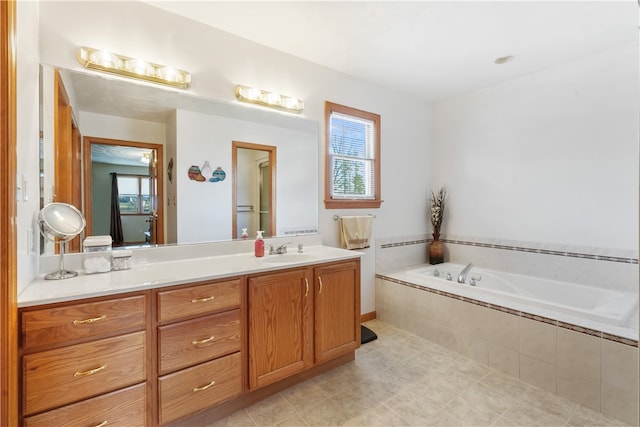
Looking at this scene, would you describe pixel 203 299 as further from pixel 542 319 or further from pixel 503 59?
pixel 503 59

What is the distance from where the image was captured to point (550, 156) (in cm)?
282

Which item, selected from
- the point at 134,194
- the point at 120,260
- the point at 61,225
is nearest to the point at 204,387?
the point at 120,260

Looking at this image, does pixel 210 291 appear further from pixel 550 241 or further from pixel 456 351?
pixel 550 241

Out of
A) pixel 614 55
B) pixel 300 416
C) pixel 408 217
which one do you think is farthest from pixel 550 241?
pixel 300 416

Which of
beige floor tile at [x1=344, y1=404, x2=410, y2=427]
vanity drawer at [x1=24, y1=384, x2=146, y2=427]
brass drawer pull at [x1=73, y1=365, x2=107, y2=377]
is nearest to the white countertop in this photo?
brass drawer pull at [x1=73, y1=365, x2=107, y2=377]

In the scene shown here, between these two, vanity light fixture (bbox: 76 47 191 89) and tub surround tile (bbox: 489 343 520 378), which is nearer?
vanity light fixture (bbox: 76 47 191 89)

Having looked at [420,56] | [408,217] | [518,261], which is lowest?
[518,261]

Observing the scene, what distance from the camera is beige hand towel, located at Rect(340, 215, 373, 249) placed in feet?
9.45

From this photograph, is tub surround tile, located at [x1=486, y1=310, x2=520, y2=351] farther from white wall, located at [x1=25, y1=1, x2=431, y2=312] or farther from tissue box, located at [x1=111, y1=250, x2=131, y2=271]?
tissue box, located at [x1=111, y1=250, x2=131, y2=271]

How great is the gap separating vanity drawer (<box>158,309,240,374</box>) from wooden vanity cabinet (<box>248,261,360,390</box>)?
0.12 m

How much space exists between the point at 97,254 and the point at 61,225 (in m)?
0.26

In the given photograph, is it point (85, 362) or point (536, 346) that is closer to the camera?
point (85, 362)

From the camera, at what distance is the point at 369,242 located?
3115 mm

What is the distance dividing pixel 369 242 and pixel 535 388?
5.59ft
